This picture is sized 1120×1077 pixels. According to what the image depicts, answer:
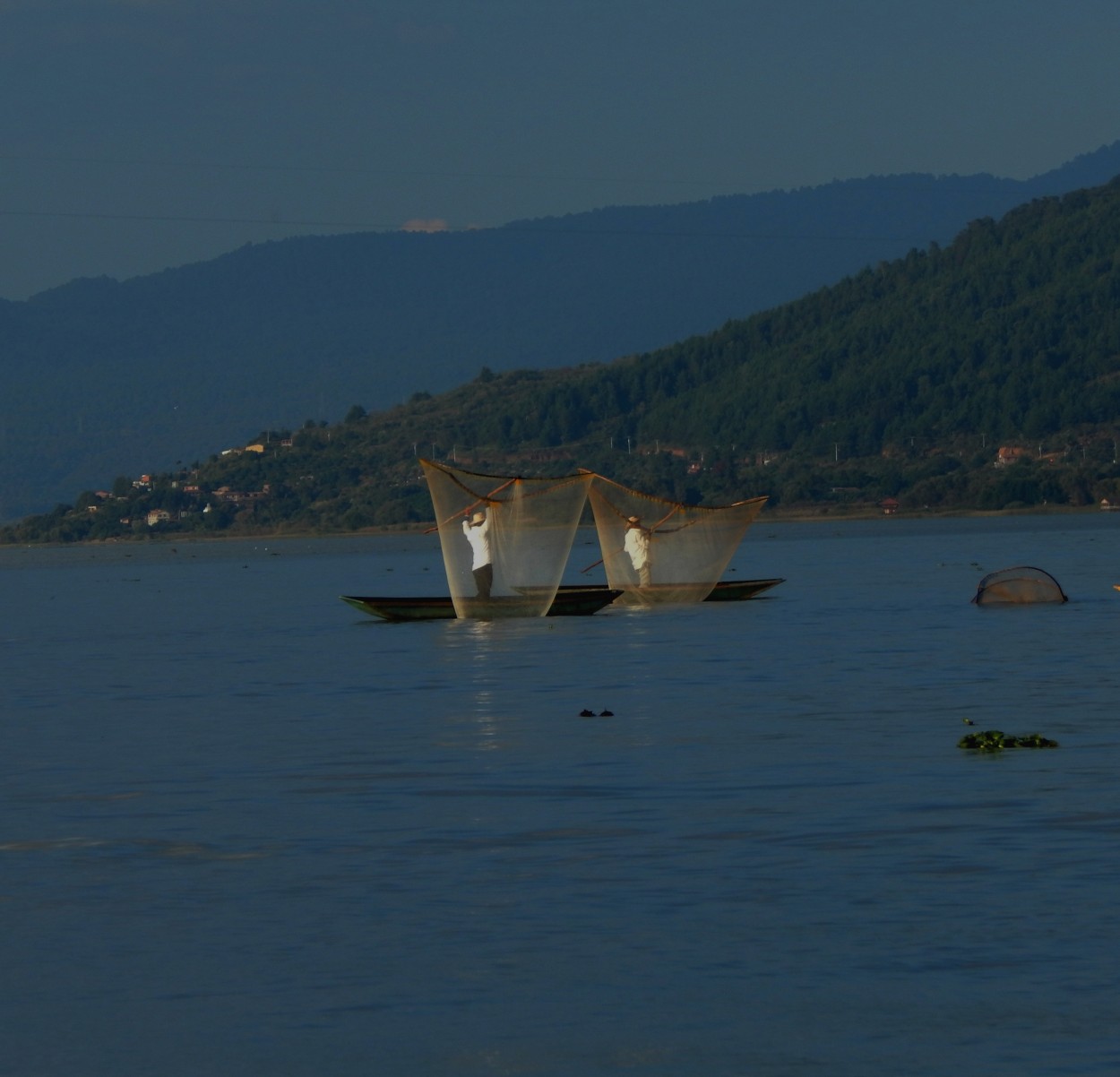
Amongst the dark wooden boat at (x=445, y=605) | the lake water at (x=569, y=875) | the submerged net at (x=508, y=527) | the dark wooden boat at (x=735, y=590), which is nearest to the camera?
the lake water at (x=569, y=875)

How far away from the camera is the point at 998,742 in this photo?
28.9 meters

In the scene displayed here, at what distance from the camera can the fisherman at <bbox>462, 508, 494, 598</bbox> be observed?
190ft

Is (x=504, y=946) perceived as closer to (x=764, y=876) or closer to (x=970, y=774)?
(x=764, y=876)

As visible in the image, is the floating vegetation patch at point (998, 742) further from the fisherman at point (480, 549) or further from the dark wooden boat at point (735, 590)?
the dark wooden boat at point (735, 590)

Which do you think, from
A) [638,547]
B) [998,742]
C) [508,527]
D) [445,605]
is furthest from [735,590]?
[998,742]

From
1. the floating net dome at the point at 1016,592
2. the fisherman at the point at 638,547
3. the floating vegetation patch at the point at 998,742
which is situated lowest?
the floating net dome at the point at 1016,592

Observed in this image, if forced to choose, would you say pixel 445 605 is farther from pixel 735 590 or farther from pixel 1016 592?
pixel 1016 592

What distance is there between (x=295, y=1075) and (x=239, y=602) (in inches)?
3216

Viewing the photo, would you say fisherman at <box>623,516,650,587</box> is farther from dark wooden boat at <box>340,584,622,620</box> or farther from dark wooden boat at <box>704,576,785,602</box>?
dark wooden boat at <box>704,576,785,602</box>

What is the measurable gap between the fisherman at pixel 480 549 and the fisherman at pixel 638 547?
19.8 ft

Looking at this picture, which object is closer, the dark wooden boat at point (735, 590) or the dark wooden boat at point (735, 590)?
the dark wooden boat at point (735, 590)

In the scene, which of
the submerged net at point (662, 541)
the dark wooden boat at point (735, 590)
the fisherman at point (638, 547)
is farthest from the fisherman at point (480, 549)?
the dark wooden boat at point (735, 590)

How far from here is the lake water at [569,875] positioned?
15414 millimetres

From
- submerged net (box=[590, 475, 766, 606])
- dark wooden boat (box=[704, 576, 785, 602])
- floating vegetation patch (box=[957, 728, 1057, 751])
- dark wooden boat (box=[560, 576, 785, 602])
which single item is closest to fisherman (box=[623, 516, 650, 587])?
submerged net (box=[590, 475, 766, 606])
